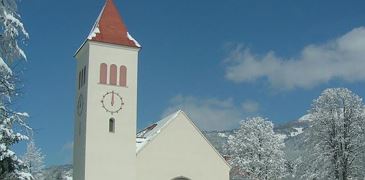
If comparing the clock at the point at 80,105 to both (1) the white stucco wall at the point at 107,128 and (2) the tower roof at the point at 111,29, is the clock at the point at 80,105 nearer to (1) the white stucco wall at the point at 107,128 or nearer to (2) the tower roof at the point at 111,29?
(1) the white stucco wall at the point at 107,128

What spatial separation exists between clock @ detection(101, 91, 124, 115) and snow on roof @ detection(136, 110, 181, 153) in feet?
9.01

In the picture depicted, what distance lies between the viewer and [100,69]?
38562mm

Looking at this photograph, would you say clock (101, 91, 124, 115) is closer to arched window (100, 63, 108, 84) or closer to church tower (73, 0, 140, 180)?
church tower (73, 0, 140, 180)

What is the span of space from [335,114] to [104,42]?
60.7ft

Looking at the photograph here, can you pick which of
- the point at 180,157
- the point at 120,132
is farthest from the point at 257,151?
the point at 120,132

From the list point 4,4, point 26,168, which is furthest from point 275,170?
point 4,4

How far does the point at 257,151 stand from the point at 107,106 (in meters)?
17.3

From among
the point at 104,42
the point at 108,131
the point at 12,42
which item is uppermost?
the point at 104,42

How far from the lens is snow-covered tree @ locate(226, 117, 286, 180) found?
4997 centimetres

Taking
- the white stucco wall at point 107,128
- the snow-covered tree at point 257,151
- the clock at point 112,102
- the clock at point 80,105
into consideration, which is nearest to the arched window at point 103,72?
the white stucco wall at point 107,128

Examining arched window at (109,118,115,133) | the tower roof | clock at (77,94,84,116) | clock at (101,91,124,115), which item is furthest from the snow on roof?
the tower roof

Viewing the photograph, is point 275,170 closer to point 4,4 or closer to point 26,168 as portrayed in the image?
point 26,168

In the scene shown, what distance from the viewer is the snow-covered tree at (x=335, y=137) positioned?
4288 centimetres

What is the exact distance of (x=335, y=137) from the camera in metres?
43.5
